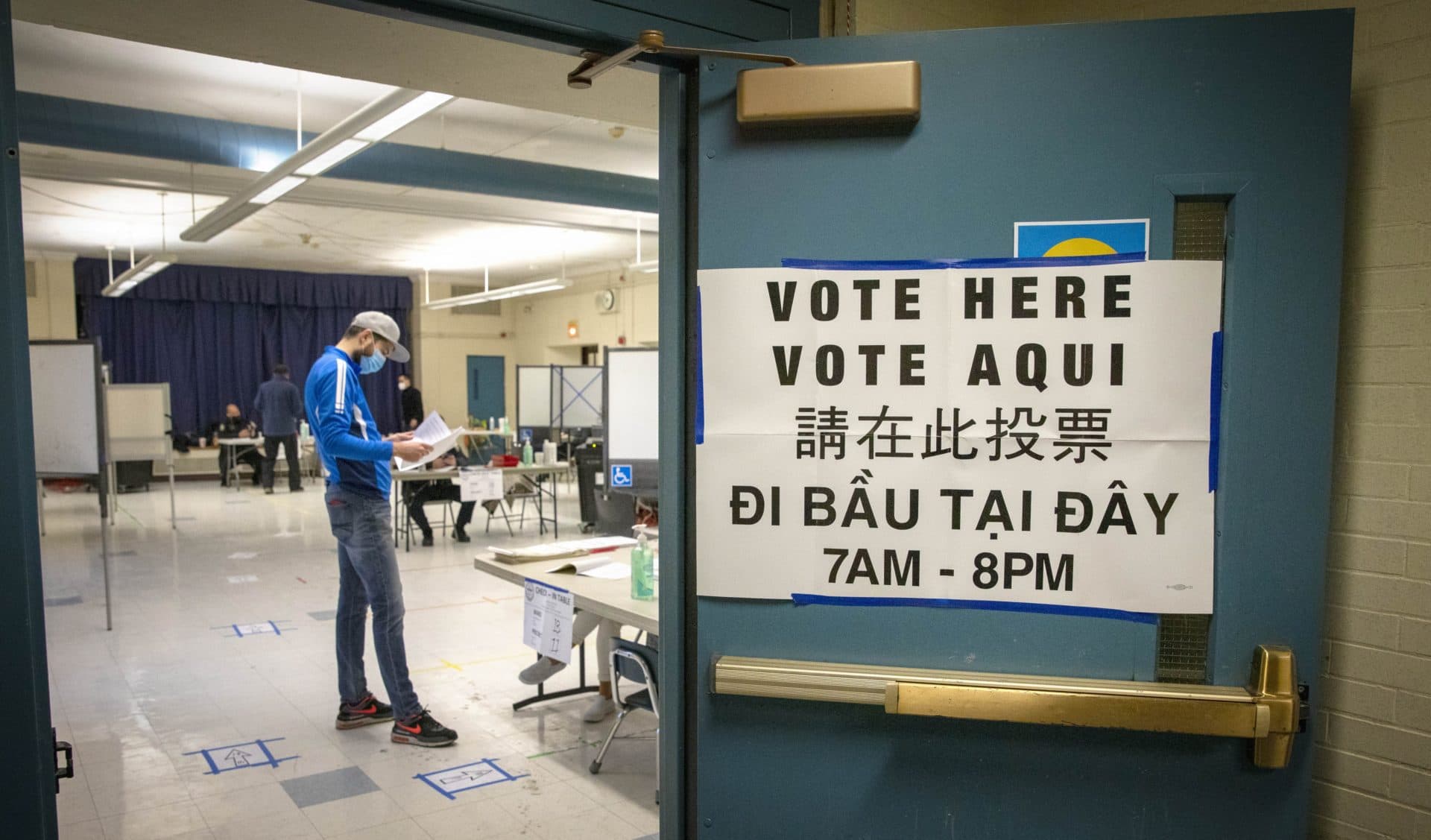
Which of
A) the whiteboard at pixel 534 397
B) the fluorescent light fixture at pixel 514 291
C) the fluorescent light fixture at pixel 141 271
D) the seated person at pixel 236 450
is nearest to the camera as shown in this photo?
the whiteboard at pixel 534 397

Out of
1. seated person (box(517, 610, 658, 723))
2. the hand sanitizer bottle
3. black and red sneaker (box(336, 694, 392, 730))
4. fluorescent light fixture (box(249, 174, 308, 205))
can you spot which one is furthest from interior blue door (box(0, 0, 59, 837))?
fluorescent light fixture (box(249, 174, 308, 205))

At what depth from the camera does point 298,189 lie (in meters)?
7.84

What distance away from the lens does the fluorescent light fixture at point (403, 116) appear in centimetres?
423

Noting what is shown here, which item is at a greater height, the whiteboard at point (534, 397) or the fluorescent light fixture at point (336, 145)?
the fluorescent light fixture at point (336, 145)

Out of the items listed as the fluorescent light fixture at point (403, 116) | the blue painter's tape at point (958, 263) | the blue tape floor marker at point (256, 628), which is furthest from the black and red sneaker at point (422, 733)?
the blue painter's tape at point (958, 263)

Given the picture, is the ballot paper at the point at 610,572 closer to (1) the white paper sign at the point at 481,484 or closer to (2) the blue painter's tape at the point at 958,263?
(2) the blue painter's tape at the point at 958,263

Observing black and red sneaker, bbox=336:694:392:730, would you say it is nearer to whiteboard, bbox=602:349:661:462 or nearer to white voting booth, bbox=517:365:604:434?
whiteboard, bbox=602:349:661:462

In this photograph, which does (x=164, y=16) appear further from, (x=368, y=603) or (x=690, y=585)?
(x=368, y=603)

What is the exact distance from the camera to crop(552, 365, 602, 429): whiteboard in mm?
9453

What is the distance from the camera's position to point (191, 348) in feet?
48.4

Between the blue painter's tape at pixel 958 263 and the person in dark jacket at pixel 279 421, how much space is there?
35.9 feet

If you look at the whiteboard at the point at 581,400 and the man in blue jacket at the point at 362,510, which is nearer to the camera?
the man in blue jacket at the point at 362,510

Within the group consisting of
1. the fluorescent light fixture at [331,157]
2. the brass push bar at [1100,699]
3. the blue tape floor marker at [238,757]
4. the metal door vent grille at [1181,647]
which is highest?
the fluorescent light fixture at [331,157]

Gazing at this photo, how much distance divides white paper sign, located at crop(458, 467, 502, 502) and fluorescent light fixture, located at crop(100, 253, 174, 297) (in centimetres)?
498
